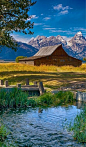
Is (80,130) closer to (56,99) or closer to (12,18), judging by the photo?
(56,99)

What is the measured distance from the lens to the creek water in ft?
26.0

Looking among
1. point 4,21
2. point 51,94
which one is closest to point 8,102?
point 51,94

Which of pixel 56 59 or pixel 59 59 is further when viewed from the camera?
pixel 59 59

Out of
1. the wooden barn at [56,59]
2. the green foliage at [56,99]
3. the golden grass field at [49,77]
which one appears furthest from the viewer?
the wooden barn at [56,59]

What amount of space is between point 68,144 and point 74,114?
160 inches

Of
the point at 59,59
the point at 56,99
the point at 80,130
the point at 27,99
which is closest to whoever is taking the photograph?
the point at 80,130

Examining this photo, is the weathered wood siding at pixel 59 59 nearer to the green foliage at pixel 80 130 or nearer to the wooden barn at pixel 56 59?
the wooden barn at pixel 56 59

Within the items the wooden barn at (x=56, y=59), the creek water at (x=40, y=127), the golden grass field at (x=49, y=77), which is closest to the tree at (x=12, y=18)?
the golden grass field at (x=49, y=77)

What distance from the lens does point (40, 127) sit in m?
9.48

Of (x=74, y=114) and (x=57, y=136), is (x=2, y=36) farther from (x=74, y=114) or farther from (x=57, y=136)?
(x=57, y=136)

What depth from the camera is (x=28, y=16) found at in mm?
28969

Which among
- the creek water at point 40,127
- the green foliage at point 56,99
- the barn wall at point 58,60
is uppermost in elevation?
the barn wall at point 58,60

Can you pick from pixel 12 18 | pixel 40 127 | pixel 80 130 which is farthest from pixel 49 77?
pixel 80 130

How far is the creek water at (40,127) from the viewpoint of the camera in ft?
26.0
